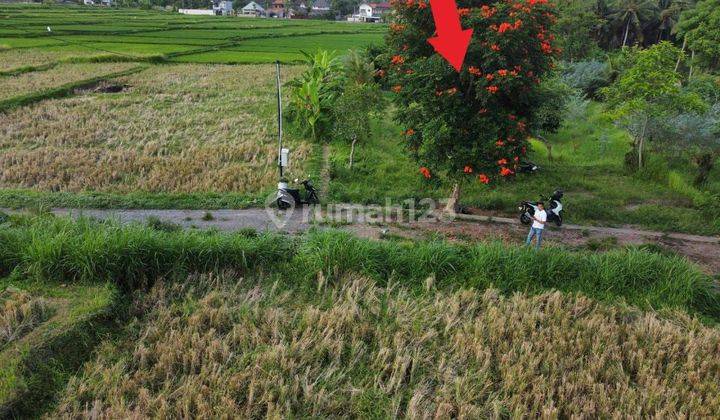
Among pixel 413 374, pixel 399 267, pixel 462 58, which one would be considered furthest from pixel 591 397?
pixel 462 58

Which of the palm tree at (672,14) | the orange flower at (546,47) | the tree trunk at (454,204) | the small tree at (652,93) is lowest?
Result: the tree trunk at (454,204)

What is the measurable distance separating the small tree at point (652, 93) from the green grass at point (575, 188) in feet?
4.00

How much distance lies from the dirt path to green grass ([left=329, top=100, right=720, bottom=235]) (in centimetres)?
56

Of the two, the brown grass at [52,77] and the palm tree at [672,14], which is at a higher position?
the palm tree at [672,14]

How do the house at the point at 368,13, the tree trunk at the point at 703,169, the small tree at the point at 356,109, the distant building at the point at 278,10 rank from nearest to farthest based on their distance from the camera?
1. the tree trunk at the point at 703,169
2. the small tree at the point at 356,109
3. the house at the point at 368,13
4. the distant building at the point at 278,10

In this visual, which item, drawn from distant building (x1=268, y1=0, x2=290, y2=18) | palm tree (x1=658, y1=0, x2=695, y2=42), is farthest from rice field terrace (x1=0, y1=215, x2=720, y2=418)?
distant building (x1=268, y1=0, x2=290, y2=18)

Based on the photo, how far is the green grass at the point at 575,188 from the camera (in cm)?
1036

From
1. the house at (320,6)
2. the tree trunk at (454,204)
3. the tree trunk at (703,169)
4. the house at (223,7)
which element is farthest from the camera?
the house at (320,6)

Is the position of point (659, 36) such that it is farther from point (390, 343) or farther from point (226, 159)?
point (390, 343)

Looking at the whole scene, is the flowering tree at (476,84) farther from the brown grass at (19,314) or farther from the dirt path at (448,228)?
the brown grass at (19,314)

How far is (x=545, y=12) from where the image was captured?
8.06 metres

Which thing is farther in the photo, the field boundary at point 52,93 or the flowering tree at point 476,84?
the field boundary at point 52,93

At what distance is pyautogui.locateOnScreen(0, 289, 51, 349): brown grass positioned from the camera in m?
5.61

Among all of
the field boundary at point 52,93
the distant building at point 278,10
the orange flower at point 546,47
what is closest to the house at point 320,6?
the distant building at point 278,10
